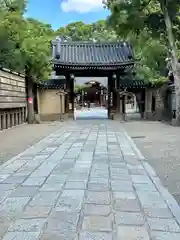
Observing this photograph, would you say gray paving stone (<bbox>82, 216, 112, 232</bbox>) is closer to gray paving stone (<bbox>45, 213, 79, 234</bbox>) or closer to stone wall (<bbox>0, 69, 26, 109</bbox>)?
gray paving stone (<bbox>45, 213, 79, 234</bbox>)

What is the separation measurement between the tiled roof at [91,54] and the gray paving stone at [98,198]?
19.5 metres

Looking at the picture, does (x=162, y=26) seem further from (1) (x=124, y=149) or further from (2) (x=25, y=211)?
Answer: (2) (x=25, y=211)

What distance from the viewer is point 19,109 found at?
65.9 ft

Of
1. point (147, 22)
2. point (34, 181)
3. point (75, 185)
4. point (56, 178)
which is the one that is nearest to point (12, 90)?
point (147, 22)

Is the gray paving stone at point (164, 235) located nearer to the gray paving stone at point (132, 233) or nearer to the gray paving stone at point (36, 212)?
the gray paving stone at point (132, 233)

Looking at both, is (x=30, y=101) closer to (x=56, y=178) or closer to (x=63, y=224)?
(x=56, y=178)

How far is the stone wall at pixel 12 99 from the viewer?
1617 centimetres

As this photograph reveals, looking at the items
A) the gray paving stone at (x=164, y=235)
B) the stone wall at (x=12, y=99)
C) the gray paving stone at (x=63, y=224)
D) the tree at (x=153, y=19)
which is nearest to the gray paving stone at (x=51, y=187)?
the gray paving stone at (x=63, y=224)

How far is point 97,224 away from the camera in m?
3.55

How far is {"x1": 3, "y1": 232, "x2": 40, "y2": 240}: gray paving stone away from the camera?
3.19m

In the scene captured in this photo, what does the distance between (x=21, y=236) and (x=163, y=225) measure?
1.46 metres

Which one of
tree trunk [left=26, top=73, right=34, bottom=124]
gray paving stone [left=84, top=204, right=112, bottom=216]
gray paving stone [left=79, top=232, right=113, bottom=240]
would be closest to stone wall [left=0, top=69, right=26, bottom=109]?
tree trunk [left=26, top=73, right=34, bottom=124]

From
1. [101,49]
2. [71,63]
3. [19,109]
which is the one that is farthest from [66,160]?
[101,49]

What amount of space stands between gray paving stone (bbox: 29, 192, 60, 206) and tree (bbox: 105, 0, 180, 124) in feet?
47.3
